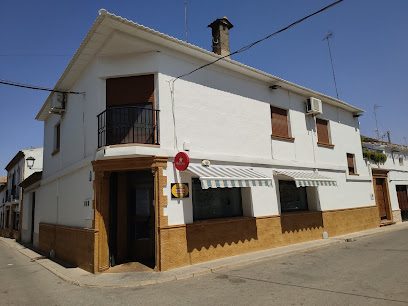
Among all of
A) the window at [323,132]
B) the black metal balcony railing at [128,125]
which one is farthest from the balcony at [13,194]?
the window at [323,132]

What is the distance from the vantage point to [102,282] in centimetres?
736

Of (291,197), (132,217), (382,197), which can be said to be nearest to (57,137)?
(132,217)

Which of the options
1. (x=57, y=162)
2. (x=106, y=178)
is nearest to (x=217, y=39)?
(x=106, y=178)

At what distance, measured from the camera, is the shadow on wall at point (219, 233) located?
8.82m

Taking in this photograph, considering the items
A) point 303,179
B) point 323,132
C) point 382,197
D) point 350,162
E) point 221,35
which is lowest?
point 382,197

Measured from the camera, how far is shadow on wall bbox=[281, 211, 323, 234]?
11.7m

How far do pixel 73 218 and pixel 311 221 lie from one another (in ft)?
32.6

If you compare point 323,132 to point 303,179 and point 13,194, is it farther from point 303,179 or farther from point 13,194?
point 13,194

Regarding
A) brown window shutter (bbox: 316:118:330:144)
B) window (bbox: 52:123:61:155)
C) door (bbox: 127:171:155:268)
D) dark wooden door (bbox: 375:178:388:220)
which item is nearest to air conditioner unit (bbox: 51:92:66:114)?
window (bbox: 52:123:61:155)

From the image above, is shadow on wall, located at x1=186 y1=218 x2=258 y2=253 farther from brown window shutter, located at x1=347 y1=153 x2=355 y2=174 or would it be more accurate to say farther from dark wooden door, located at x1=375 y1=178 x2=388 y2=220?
dark wooden door, located at x1=375 y1=178 x2=388 y2=220

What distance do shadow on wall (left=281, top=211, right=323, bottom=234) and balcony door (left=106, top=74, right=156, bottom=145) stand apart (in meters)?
6.53

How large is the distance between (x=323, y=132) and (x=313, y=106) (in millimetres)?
2109

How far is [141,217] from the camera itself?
9633 mm

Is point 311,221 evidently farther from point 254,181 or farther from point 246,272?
point 246,272
